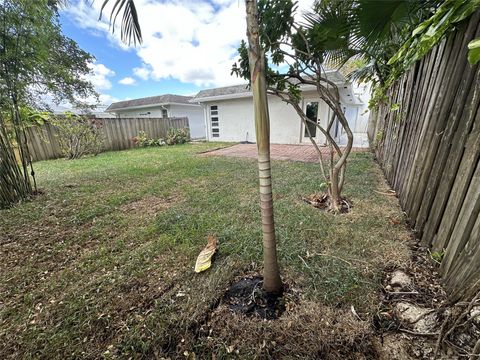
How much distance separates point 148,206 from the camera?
351cm

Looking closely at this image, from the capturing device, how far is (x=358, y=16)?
6.77 feet

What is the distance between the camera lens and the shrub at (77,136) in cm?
769

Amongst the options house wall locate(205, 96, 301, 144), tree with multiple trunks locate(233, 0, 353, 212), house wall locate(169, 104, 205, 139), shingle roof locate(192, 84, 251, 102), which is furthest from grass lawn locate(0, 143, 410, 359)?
house wall locate(169, 104, 205, 139)

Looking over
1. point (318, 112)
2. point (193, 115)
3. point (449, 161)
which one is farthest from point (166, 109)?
point (449, 161)

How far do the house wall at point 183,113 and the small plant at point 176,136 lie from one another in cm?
423

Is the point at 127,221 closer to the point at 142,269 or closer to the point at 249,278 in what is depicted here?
the point at 142,269

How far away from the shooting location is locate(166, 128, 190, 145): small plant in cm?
1162

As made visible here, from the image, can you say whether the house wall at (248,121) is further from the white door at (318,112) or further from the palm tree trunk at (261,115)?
the palm tree trunk at (261,115)

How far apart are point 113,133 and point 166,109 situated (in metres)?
6.44

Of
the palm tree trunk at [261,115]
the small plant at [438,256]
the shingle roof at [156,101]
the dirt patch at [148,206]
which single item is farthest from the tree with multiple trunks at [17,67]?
the shingle roof at [156,101]

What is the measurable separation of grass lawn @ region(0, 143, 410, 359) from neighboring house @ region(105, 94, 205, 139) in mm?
13176

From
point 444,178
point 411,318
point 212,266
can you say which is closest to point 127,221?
point 212,266

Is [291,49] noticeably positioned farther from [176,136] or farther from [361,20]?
[176,136]

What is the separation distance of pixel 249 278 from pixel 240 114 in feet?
34.6
